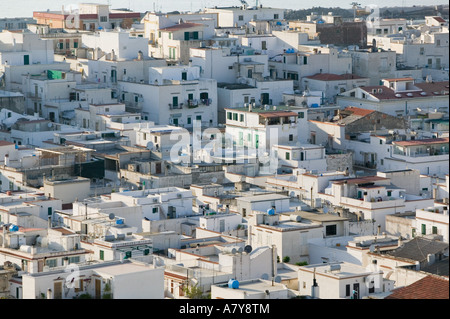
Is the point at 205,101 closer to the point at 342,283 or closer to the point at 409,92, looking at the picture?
the point at 409,92

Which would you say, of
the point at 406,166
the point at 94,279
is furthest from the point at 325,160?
the point at 94,279

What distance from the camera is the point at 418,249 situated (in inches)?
814

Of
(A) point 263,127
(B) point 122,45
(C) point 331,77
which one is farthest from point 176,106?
(C) point 331,77

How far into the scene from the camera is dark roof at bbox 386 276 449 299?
15.7 metres

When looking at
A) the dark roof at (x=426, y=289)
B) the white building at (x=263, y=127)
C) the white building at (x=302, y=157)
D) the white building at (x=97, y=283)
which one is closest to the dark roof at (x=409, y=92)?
the white building at (x=263, y=127)

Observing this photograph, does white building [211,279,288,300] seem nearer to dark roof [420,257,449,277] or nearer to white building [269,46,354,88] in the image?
dark roof [420,257,449,277]

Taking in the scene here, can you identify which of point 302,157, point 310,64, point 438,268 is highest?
point 310,64

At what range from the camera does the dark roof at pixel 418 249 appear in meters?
20.3

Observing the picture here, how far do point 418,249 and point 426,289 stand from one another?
4.56 meters

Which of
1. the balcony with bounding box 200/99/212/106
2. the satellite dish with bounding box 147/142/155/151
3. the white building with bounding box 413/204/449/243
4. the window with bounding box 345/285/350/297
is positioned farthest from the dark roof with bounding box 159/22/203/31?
the window with bounding box 345/285/350/297

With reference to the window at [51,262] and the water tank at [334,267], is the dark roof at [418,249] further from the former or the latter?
the window at [51,262]

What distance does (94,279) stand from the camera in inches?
695

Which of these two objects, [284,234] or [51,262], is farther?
[284,234]

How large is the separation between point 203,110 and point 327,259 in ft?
45.8
